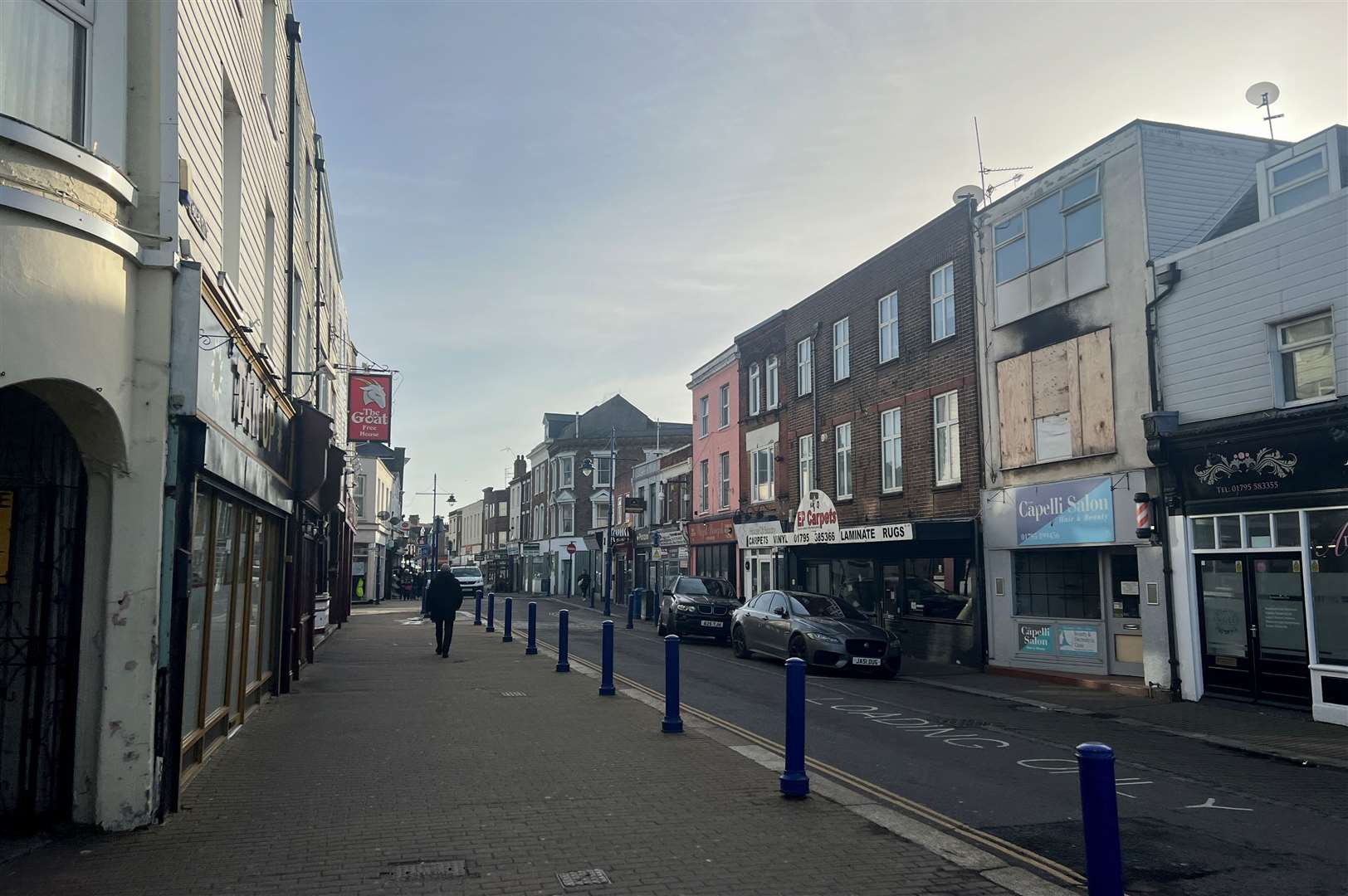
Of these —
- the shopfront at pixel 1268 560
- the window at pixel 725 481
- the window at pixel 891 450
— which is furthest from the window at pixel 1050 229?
the window at pixel 725 481

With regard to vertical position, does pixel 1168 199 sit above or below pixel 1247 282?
above

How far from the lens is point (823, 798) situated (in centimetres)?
780

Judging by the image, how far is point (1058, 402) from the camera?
17.8 meters

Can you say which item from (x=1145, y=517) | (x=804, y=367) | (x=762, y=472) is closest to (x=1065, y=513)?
(x=1145, y=517)

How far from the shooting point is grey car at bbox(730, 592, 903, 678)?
17.5 metres

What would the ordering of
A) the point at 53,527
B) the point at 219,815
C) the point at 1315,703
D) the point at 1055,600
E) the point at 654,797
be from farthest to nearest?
the point at 1055,600 < the point at 1315,703 < the point at 654,797 < the point at 219,815 < the point at 53,527

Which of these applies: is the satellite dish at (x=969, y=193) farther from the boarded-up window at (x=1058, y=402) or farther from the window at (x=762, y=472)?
the window at (x=762, y=472)

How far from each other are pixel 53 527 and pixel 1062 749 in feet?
30.8

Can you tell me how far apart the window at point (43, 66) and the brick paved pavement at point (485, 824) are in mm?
4313

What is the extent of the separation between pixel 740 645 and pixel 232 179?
13.8 m

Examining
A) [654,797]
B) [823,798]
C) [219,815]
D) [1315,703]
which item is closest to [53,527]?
[219,815]

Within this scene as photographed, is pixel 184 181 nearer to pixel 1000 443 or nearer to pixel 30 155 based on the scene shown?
pixel 30 155

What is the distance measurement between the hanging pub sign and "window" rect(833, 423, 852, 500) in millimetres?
11033

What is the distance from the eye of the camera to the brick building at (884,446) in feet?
68.2
